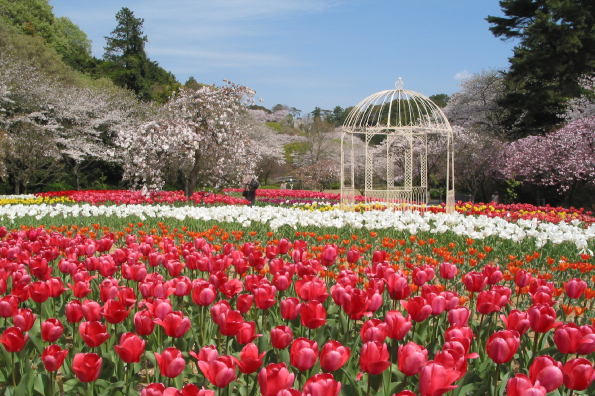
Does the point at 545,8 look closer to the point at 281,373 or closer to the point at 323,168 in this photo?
the point at 323,168

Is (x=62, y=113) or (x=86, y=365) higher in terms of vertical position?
(x=62, y=113)

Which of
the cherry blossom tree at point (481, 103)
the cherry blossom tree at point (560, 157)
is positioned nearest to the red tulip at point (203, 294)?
the cherry blossom tree at point (560, 157)

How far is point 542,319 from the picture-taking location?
1864mm

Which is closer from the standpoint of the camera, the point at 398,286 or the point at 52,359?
the point at 52,359

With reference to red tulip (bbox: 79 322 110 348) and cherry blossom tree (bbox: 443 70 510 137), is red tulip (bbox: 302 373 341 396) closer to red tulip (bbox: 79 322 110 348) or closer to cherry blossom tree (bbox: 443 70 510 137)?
red tulip (bbox: 79 322 110 348)

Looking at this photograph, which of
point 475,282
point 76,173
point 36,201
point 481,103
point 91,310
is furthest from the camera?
point 481,103

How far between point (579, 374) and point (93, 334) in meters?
1.66

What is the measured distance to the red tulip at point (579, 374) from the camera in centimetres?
141

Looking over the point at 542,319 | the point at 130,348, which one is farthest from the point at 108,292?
the point at 542,319

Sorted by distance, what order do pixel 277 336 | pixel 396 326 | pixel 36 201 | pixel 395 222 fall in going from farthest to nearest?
1. pixel 36 201
2. pixel 395 222
3. pixel 396 326
4. pixel 277 336

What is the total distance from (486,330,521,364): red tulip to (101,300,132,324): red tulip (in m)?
1.42

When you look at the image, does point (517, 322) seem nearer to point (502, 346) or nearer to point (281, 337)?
point (502, 346)

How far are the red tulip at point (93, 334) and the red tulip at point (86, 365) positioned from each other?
0.18m

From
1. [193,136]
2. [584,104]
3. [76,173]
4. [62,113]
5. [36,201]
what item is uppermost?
[62,113]
